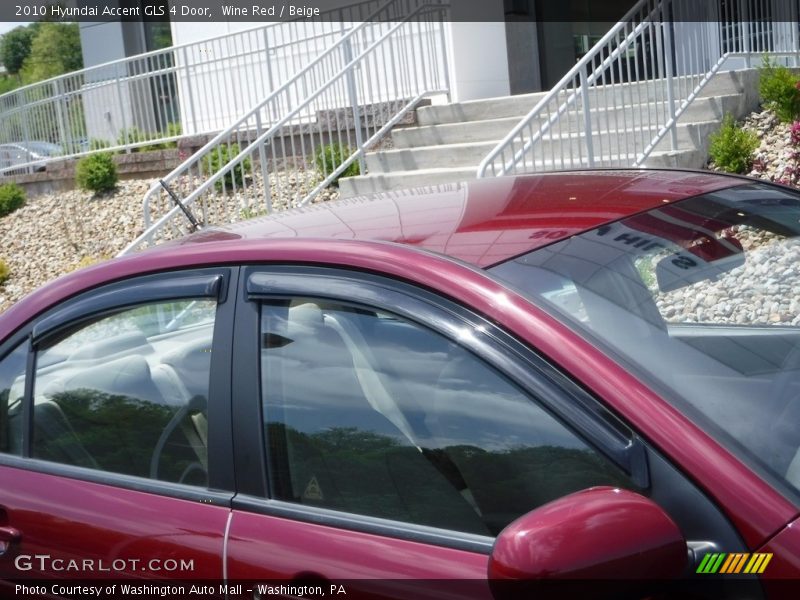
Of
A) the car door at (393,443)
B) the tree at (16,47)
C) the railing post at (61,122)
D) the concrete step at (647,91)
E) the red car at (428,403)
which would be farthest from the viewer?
the tree at (16,47)

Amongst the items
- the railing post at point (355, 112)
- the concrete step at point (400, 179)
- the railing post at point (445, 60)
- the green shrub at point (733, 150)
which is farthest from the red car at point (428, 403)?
the railing post at point (445, 60)

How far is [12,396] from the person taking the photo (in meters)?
2.76

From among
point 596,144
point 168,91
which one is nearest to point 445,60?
point 596,144

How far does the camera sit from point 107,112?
16.0m

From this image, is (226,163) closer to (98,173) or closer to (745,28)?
(98,173)

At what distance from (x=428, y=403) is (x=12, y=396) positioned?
50.6 inches

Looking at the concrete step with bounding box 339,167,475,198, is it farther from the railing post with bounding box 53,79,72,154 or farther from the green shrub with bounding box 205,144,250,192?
the railing post with bounding box 53,79,72,154

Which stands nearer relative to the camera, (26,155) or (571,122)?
(571,122)

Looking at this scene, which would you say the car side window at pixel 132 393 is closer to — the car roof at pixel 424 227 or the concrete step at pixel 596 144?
the car roof at pixel 424 227

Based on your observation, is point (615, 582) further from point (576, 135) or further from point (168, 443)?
point (576, 135)

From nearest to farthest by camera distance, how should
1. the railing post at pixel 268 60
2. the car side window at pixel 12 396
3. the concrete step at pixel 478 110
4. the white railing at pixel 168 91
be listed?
1. the car side window at pixel 12 396
2. the concrete step at pixel 478 110
3. the railing post at pixel 268 60
4. the white railing at pixel 168 91

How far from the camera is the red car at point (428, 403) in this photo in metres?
1.70

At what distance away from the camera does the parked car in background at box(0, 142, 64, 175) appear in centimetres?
1720

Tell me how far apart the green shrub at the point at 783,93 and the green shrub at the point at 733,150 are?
41cm
